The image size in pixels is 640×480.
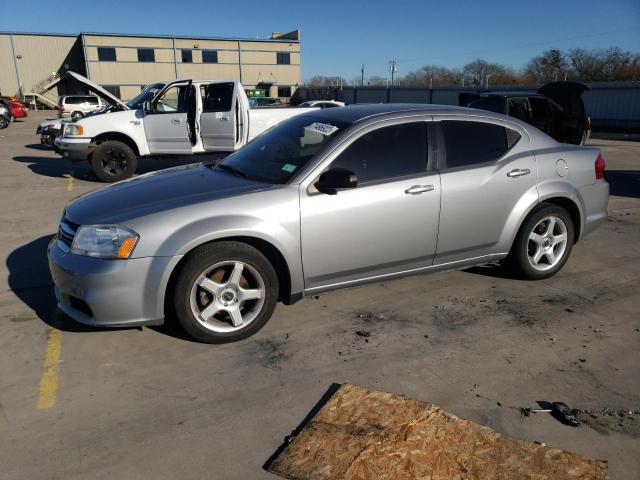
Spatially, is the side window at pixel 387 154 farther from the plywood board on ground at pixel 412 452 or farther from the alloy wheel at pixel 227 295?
the plywood board on ground at pixel 412 452

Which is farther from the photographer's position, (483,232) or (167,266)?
(483,232)

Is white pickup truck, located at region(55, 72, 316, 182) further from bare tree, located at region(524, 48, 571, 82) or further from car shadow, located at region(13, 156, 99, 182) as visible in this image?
bare tree, located at region(524, 48, 571, 82)

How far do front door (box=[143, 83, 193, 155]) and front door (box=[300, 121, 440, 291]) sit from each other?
23.5 ft

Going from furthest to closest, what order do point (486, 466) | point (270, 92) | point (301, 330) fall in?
point (270, 92) → point (301, 330) → point (486, 466)

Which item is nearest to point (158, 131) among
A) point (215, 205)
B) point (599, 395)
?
point (215, 205)

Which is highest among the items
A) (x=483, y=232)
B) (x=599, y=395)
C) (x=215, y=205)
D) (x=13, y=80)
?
(x=13, y=80)

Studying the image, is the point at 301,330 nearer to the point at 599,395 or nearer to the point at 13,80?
the point at 599,395

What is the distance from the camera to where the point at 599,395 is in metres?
3.08

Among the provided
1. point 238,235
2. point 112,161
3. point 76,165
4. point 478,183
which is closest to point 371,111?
point 478,183

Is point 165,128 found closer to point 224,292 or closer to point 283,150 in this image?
point 283,150

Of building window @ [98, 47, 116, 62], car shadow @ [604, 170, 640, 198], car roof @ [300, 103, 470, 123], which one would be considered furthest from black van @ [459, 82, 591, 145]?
building window @ [98, 47, 116, 62]

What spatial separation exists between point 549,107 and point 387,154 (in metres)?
9.99

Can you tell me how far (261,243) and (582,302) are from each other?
9.31 ft

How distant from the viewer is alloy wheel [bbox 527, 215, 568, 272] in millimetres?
4727
